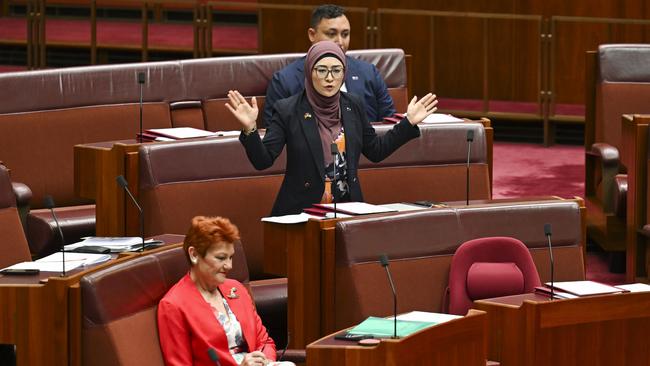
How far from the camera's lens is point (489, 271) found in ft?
12.1

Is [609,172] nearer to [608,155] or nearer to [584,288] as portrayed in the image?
[608,155]

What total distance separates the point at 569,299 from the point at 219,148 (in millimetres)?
1226

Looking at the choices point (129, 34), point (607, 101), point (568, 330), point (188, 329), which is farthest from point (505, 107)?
point (188, 329)

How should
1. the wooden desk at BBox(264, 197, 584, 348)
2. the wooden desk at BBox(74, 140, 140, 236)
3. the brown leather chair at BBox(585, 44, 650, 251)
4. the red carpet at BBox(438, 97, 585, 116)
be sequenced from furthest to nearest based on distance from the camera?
1. the red carpet at BBox(438, 97, 585, 116)
2. the brown leather chair at BBox(585, 44, 650, 251)
3. the wooden desk at BBox(74, 140, 140, 236)
4. the wooden desk at BBox(264, 197, 584, 348)

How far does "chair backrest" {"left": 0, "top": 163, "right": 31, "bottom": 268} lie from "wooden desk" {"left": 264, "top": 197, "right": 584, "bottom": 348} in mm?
641

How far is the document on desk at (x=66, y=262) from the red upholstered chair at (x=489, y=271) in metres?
0.91

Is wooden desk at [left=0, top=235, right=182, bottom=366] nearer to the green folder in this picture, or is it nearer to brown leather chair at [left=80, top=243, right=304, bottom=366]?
brown leather chair at [left=80, top=243, right=304, bottom=366]

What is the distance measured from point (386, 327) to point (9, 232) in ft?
3.65

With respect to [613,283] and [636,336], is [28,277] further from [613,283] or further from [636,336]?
[613,283]

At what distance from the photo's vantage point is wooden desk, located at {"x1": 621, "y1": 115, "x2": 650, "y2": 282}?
466cm

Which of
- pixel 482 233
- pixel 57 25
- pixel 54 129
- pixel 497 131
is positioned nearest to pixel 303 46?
pixel 497 131

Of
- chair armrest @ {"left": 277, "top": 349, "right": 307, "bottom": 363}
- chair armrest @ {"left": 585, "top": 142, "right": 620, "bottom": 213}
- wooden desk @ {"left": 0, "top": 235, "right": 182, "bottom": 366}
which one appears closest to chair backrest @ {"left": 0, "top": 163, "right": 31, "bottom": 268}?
wooden desk @ {"left": 0, "top": 235, "right": 182, "bottom": 366}

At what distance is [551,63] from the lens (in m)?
6.62

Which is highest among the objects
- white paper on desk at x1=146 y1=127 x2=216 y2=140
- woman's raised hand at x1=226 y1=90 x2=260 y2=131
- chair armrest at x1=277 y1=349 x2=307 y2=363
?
woman's raised hand at x1=226 y1=90 x2=260 y2=131
